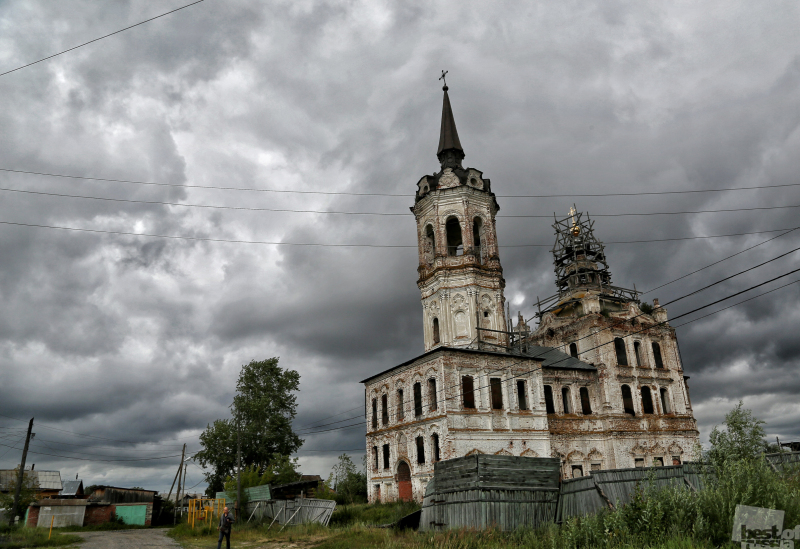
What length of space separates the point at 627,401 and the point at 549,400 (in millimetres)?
7236

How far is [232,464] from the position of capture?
4438 centimetres

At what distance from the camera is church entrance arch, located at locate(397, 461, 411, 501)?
30.6m

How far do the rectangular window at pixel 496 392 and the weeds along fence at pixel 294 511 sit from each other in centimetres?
1119

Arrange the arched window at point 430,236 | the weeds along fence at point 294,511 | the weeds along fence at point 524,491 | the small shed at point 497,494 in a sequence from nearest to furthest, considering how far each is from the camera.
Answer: the weeds along fence at point 524,491, the small shed at point 497,494, the weeds along fence at point 294,511, the arched window at point 430,236

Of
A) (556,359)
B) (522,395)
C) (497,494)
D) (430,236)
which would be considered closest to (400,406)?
(522,395)

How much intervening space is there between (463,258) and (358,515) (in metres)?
18.1

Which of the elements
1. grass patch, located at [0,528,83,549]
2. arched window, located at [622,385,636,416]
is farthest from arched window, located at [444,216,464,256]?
grass patch, located at [0,528,83,549]

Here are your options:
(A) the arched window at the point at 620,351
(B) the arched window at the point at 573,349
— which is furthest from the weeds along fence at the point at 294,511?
(A) the arched window at the point at 620,351

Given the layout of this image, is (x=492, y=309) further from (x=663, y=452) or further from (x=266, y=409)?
(x=266, y=409)

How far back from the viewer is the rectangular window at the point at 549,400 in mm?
35281

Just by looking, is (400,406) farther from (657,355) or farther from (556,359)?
(657,355)

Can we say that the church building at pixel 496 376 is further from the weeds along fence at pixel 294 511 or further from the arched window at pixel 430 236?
the weeds along fence at pixel 294 511

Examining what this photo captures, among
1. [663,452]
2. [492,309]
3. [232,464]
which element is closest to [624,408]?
[663,452]

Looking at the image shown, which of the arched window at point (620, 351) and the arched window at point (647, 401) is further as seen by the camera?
the arched window at point (620, 351)
